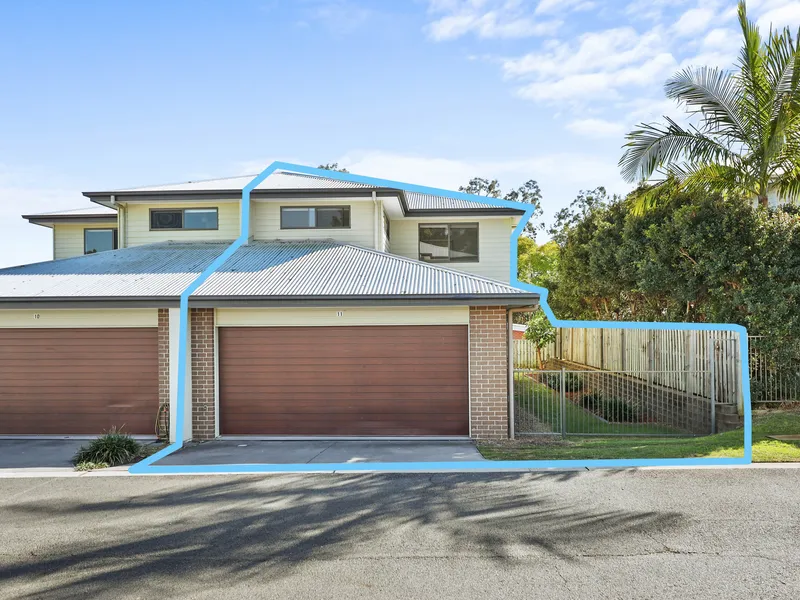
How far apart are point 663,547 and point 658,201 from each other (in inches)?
476

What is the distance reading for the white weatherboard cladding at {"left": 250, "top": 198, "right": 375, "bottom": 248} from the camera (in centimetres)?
1728

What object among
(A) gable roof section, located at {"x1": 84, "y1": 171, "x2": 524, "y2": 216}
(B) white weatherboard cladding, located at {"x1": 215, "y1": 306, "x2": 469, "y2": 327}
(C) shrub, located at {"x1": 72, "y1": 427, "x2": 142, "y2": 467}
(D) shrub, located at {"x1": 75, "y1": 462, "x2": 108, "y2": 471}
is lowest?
(D) shrub, located at {"x1": 75, "y1": 462, "x2": 108, "y2": 471}

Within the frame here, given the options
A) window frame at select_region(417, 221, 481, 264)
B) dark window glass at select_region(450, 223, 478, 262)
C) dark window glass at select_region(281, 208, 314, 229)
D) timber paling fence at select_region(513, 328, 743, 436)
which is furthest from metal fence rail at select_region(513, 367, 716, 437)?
dark window glass at select_region(281, 208, 314, 229)

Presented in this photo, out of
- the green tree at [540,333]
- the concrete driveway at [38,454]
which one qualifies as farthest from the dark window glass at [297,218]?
the green tree at [540,333]

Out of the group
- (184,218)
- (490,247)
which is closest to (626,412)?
(490,247)

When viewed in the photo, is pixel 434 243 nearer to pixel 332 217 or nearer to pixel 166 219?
pixel 332 217

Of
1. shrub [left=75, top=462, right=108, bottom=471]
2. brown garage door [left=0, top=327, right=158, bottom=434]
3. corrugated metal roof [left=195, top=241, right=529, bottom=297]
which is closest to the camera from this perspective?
shrub [left=75, top=462, right=108, bottom=471]

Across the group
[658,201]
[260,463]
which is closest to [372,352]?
[260,463]

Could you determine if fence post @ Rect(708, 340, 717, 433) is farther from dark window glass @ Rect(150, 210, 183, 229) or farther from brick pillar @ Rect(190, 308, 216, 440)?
dark window glass @ Rect(150, 210, 183, 229)

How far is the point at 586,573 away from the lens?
5.77 m

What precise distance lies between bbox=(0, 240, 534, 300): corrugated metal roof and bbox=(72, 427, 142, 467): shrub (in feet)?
9.34

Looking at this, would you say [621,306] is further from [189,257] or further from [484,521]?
[484,521]

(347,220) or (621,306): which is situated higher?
(347,220)

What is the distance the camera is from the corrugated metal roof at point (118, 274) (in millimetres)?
12617
